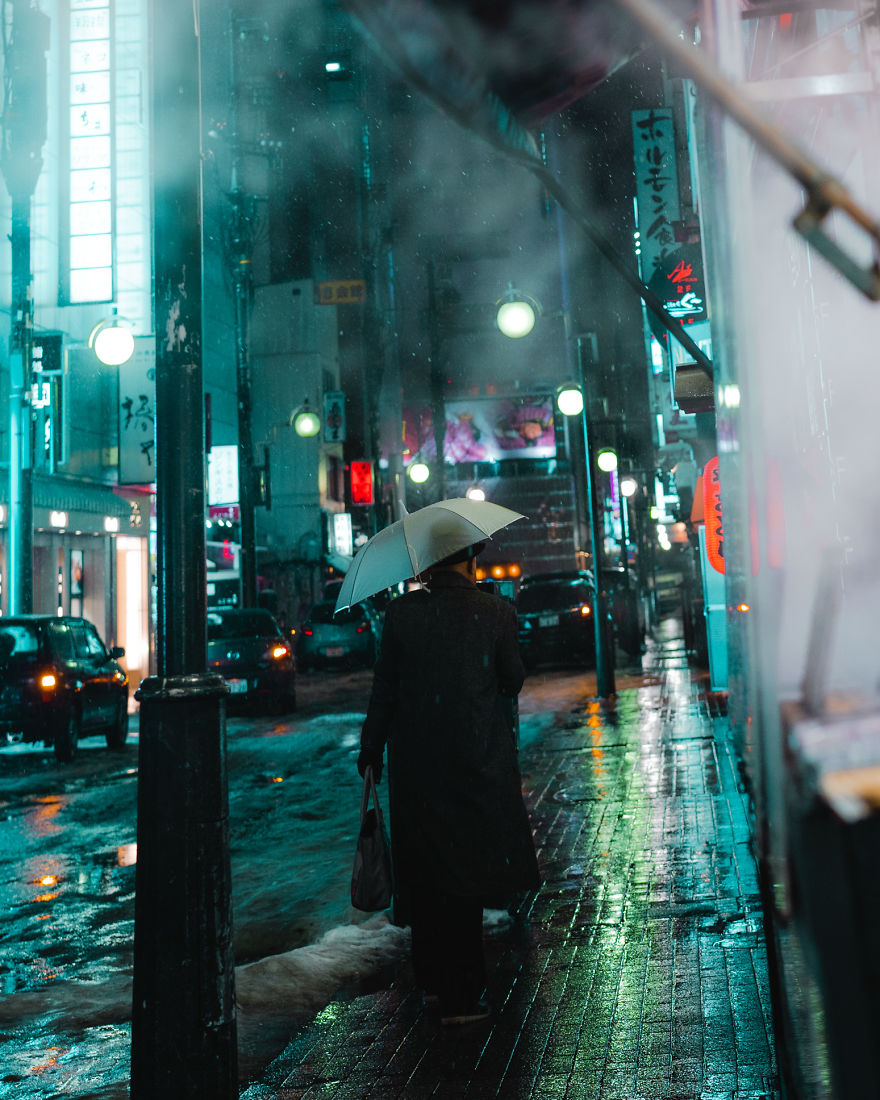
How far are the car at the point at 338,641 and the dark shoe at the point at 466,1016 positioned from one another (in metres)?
20.8

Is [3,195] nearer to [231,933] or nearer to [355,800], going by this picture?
[355,800]

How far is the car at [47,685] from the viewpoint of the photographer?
13.1m

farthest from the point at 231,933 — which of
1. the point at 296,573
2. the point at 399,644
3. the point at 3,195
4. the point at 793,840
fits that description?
the point at 296,573

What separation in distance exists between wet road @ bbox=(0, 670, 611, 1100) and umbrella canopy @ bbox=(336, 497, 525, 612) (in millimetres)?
2111

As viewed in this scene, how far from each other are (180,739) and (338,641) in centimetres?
2181

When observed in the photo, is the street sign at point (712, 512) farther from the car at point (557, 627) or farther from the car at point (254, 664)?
the car at point (557, 627)

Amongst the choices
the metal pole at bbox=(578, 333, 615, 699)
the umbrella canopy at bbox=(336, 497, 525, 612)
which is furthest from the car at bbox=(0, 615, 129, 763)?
the umbrella canopy at bbox=(336, 497, 525, 612)

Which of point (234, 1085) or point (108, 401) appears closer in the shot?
point (234, 1085)

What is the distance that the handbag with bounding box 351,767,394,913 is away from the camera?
4348 millimetres

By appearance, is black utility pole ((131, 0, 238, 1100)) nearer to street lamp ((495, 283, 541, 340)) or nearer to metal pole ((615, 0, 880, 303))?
metal pole ((615, 0, 880, 303))

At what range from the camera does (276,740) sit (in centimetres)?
1468

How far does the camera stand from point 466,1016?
14.2 ft

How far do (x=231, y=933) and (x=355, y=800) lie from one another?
22.2 feet

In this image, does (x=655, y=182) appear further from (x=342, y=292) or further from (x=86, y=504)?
(x=342, y=292)
